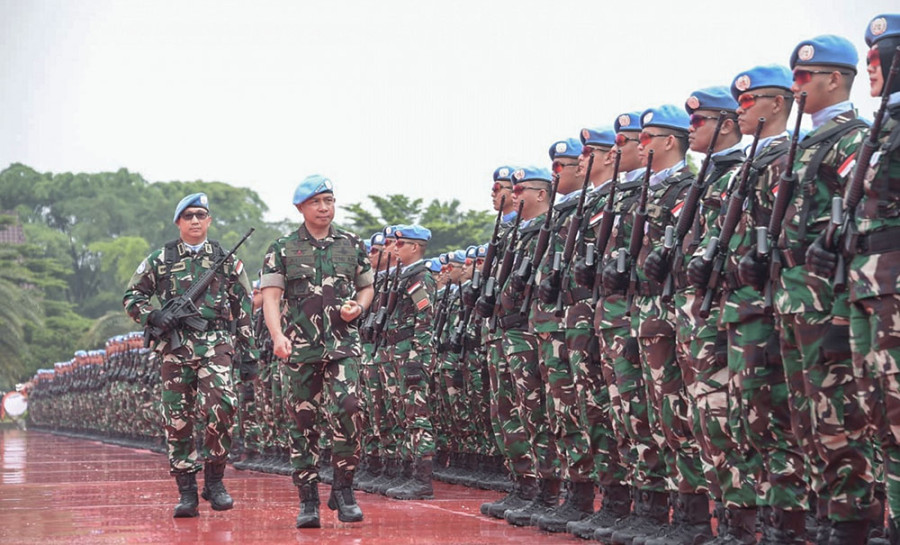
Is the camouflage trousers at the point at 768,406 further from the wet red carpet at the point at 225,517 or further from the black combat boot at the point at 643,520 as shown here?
the wet red carpet at the point at 225,517

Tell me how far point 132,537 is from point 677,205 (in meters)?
3.74

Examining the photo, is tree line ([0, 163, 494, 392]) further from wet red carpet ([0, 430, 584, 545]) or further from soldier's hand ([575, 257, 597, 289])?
soldier's hand ([575, 257, 597, 289])

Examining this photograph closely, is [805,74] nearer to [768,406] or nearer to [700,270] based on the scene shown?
[700,270]

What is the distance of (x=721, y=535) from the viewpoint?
6281 mm

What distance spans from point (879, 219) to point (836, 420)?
2.94ft

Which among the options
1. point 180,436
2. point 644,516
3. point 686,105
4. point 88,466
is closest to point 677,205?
point 686,105

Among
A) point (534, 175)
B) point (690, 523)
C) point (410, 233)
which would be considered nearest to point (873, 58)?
point (690, 523)

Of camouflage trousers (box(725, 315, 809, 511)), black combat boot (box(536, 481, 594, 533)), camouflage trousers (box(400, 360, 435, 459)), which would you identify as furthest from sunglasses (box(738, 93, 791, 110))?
camouflage trousers (box(400, 360, 435, 459))

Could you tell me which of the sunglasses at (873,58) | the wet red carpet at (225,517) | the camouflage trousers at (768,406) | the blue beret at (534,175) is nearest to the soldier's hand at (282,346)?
the wet red carpet at (225,517)

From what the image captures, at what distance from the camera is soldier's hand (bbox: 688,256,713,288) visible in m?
6.10

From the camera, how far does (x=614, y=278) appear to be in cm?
718

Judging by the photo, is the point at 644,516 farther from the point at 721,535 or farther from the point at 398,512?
the point at 398,512

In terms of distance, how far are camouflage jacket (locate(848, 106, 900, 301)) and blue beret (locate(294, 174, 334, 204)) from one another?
4311mm

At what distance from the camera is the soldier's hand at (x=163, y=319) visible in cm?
985
